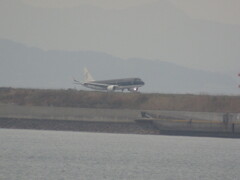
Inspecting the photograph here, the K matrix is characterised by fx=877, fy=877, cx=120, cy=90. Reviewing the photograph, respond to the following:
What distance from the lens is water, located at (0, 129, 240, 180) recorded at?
62781 millimetres

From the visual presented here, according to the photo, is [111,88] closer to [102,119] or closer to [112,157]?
[102,119]

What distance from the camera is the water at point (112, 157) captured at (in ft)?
206

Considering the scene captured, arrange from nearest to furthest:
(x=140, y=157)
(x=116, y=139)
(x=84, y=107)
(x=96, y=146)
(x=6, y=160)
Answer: (x=6, y=160), (x=140, y=157), (x=96, y=146), (x=116, y=139), (x=84, y=107)

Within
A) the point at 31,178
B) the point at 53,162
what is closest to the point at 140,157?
the point at 53,162

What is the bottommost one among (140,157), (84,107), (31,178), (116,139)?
(31,178)

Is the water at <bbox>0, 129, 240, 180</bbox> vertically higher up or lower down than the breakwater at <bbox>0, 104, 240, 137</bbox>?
lower down

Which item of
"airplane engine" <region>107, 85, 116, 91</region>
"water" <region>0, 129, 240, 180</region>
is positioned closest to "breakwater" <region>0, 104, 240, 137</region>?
"water" <region>0, 129, 240, 180</region>

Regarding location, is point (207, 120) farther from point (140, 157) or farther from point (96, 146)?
point (140, 157)

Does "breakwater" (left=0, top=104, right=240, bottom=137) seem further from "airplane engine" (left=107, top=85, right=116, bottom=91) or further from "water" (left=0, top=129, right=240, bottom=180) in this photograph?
"airplane engine" (left=107, top=85, right=116, bottom=91)

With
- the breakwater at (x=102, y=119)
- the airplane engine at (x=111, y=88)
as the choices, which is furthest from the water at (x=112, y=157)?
the airplane engine at (x=111, y=88)

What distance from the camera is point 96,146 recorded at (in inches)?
3314

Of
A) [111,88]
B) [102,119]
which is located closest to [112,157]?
[102,119]

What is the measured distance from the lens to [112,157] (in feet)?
242

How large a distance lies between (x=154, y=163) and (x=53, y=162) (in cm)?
827
